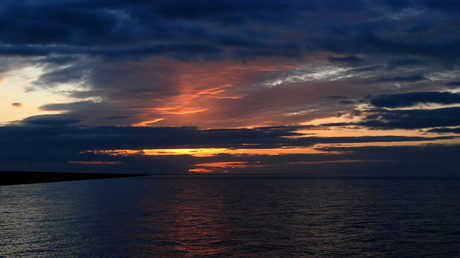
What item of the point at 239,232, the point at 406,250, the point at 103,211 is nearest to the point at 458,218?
the point at 406,250

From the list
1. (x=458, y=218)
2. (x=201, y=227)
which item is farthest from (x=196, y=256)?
(x=458, y=218)

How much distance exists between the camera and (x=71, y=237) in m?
41.2

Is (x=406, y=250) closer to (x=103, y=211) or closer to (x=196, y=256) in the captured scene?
(x=196, y=256)

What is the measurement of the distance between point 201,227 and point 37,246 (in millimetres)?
18255

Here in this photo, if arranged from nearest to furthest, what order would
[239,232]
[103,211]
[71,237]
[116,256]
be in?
[116,256], [71,237], [239,232], [103,211]

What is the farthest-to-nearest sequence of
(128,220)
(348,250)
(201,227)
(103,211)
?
(103,211) < (128,220) < (201,227) < (348,250)

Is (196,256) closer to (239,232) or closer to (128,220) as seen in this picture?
(239,232)

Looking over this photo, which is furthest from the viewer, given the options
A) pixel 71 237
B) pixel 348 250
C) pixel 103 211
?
pixel 103 211

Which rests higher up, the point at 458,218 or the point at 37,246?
the point at 37,246

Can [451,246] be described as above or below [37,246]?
below

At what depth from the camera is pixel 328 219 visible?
2200 inches

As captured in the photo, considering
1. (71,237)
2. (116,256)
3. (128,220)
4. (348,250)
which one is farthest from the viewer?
(128,220)

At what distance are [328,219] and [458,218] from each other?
1798 cm

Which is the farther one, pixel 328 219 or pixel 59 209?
pixel 59 209
